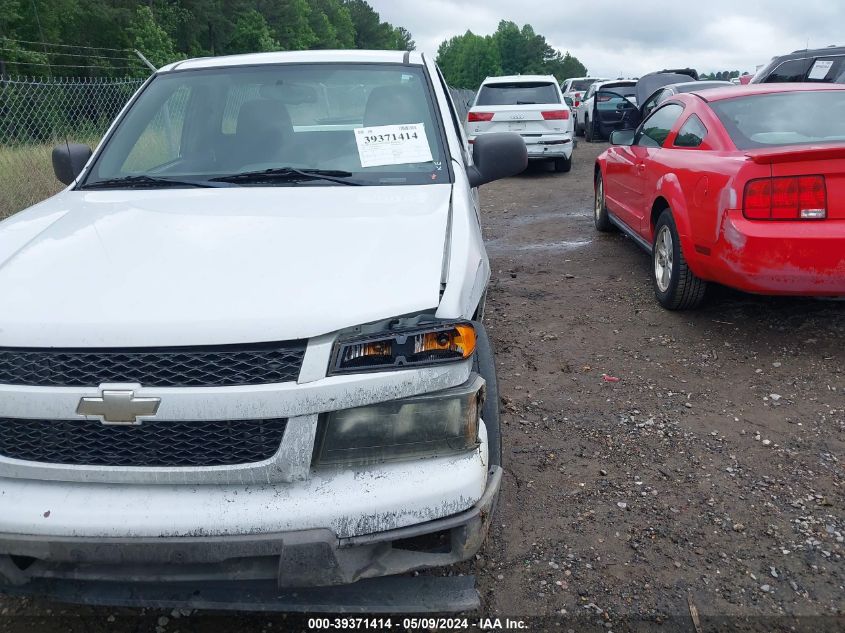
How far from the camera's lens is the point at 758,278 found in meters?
4.06

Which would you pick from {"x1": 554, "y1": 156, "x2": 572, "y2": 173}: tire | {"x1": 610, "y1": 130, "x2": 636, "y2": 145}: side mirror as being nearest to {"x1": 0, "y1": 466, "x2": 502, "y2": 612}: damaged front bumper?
{"x1": 610, "y1": 130, "x2": 636, "y2": 145}: side mirror

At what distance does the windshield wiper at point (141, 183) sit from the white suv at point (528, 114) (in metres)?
9.44

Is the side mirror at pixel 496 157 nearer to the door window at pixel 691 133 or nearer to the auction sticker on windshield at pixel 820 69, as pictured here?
the door window at pixel 691 133

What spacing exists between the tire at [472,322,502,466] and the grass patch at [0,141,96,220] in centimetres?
667

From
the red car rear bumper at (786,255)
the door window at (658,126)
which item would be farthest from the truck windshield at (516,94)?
the red car rear bumper at (786,255)

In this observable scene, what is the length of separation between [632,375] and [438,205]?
80.0 inches

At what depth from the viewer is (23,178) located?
802 cm

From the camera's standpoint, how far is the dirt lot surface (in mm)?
Answer: 2402

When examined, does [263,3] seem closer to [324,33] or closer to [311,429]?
[324,33]

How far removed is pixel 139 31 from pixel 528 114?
3798 centimetres

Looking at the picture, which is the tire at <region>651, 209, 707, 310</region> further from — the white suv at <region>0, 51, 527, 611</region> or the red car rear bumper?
the white suv at <region>0, 51, 527, 611</region>

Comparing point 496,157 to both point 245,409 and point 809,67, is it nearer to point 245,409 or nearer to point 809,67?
point 245,409

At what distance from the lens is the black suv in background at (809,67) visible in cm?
873

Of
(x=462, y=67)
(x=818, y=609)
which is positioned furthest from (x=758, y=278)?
(x=462, y=67)
